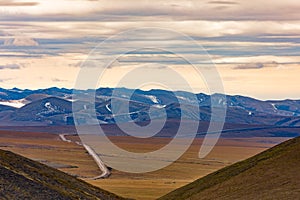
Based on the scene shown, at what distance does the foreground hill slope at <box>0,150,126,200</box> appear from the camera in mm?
84812

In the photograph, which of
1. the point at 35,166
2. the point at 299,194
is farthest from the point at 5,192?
the point at 299,194

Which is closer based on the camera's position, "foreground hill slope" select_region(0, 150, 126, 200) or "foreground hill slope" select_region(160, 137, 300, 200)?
"foreground hill slope" select_region(0, 150, 126, 200)

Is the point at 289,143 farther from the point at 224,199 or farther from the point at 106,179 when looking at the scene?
the point at 106,179

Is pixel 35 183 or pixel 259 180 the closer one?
pixel 35 183

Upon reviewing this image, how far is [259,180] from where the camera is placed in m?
105

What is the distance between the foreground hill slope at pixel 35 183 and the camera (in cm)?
8481

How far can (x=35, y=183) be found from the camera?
9156cm

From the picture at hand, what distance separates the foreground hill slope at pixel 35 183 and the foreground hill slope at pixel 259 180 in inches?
671

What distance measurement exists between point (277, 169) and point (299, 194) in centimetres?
2432

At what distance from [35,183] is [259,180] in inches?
1364

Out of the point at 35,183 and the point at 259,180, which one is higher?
the point at 259,180

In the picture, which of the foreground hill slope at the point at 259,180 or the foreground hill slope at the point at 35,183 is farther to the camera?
the foreground hill slope at the point at 259,180

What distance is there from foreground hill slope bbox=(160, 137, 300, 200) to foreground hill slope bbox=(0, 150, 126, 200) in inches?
671

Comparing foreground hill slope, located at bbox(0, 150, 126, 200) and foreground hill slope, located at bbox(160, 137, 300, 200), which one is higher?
foreground hill slope, located at bbox(160, 137, 300, 200)
